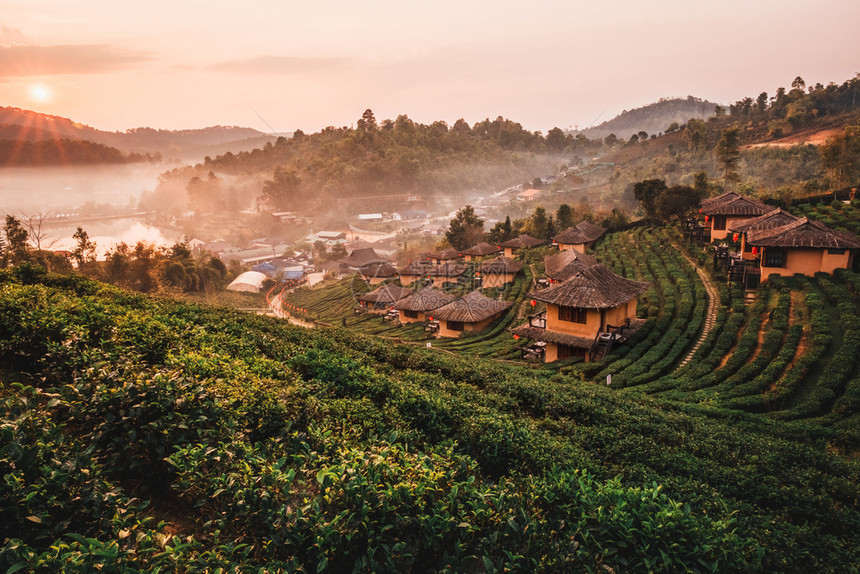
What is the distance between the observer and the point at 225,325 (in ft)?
40.5

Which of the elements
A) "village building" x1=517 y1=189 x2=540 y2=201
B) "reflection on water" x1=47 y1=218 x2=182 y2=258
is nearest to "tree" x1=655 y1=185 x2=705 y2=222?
"reflection on water" x1=47 y1=218 x2=182 y2=258

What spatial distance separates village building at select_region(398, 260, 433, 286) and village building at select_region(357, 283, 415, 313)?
6693 millimetres

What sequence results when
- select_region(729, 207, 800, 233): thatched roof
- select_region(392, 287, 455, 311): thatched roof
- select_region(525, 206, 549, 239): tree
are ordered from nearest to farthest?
1. select_region(729, 207, 800, 233): thatched roof
2. select_region(392, 287, 455, 311): thatched roof
3. select_region(525, 206, 549, 239): tree

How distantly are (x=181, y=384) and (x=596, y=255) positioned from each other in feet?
123

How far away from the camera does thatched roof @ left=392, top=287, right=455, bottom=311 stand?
36.5 meters

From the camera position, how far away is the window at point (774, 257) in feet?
73.7

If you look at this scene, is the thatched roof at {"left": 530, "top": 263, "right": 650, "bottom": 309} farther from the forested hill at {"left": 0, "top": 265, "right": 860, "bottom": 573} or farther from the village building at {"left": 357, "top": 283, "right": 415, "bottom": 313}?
the village building at {"left": 357, "top": 283, "right": 415, "bottom": 313}

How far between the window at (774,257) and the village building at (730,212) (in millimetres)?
7421

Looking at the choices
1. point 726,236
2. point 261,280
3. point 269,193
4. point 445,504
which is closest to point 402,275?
point 261,280

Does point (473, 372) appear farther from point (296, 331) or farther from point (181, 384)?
point (181, 384)

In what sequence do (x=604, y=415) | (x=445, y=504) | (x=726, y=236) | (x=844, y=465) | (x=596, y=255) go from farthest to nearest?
(x=596, y=255)
(x=726, y=236)
(x=604, y=415)
(x=844, y=465)
(x=445, y=504)

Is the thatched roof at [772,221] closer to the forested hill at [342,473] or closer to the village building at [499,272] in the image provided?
the village building at [499,272]

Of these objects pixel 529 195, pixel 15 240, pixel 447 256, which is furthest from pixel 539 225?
pixel 529 195

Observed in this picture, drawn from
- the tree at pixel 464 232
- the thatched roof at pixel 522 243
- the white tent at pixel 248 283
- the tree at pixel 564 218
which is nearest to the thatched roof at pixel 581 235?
the thatched roof at pixel 522 243
